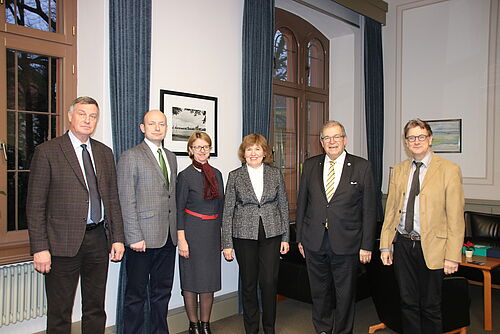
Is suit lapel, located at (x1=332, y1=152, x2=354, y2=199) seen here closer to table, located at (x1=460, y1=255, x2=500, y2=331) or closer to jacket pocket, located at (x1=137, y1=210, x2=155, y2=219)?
jacket pocket, located at (x1=137, y1=210, x2=155, y2=219)

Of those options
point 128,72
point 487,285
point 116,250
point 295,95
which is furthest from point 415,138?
point 295,95

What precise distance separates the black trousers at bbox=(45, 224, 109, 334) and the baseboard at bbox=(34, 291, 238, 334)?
745 millimetres

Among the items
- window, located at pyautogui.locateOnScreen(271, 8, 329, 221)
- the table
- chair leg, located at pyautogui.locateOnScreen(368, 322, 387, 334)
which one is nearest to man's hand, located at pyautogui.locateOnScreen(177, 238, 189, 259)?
chair leg, located at pyautogui.locateOnScreen(368, 322, 387, 334)

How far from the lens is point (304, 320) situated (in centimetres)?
410

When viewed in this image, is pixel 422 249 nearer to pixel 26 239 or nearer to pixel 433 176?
pixel 433 176

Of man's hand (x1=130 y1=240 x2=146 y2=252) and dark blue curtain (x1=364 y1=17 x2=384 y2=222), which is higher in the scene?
dark blue curtain (x1=364 y1=17 x2=384 y2=222)

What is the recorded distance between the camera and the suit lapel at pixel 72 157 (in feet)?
8.29

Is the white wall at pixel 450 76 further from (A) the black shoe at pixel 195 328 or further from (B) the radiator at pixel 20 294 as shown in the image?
(B) the radiator at pixel 20 294

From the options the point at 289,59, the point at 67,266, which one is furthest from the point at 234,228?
the point at 289,59

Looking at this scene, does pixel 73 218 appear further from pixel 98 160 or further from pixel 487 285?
pixel 487 285

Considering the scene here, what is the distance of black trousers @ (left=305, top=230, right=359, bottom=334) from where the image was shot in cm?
306

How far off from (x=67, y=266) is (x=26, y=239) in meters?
0.90

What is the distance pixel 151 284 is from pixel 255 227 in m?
0.85

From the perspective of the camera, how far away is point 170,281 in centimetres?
318
